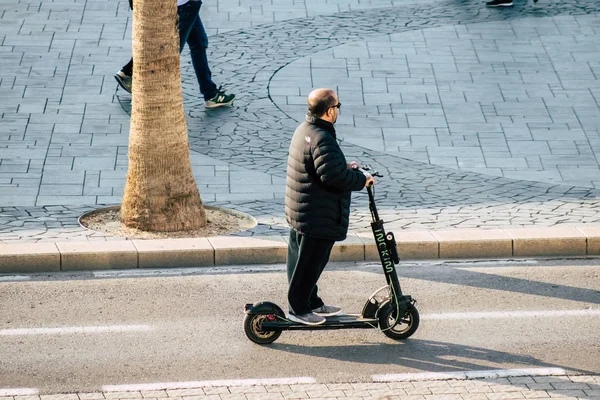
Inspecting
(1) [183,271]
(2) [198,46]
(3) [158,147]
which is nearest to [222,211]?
(3) [158,147]

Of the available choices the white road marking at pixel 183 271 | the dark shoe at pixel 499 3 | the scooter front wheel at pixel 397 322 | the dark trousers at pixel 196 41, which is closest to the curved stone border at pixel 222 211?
the white road marking at pixel 183 271

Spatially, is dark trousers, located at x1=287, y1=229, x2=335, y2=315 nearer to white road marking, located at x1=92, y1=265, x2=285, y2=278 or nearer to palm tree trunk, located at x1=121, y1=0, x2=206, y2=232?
white road marking, located at x1=92, y1=265, x2=285, y2=278

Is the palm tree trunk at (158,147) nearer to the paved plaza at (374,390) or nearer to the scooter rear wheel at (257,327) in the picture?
the scooter rear wheel at (257,327)

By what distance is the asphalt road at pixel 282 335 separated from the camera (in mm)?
7668

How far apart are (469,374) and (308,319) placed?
3.81 ft

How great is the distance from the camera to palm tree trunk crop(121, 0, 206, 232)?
10.3 m

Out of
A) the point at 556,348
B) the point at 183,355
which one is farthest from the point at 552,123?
the point at 183,355

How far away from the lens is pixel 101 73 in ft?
49.4

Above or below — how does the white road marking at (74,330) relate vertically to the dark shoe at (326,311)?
below

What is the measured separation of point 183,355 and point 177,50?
11.4ft

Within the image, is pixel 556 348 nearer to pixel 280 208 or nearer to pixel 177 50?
pixel 280 208

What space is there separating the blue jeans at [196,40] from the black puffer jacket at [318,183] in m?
5.74

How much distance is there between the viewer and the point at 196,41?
13742mm

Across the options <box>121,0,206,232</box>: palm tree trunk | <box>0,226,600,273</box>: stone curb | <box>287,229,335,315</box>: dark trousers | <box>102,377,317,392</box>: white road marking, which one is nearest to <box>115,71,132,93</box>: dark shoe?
<box>121,0,206,232</box>: palm tree trunk
